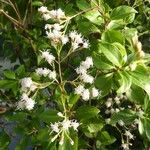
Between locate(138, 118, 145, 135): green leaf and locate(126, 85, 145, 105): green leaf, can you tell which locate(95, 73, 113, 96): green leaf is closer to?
locate(126, 85, 145, 105): green leaf

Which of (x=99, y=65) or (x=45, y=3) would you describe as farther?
(x=45, y=3)

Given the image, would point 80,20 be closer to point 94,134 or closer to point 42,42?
point 42,42

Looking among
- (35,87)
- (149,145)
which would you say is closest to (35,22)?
(35,87)

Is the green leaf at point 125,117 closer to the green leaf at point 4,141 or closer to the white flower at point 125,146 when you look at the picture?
the white flower at point 125,146

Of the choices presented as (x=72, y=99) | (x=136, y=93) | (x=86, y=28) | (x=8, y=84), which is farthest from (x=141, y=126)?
(x=8, y=84)

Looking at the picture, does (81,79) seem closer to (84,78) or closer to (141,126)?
(84,78)

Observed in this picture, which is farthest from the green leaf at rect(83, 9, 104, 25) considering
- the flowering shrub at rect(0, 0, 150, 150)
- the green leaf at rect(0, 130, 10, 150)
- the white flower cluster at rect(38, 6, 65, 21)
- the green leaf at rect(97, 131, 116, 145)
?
the green leaf at rect(0, 130, 10, 150)

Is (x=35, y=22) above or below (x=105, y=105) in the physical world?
above
